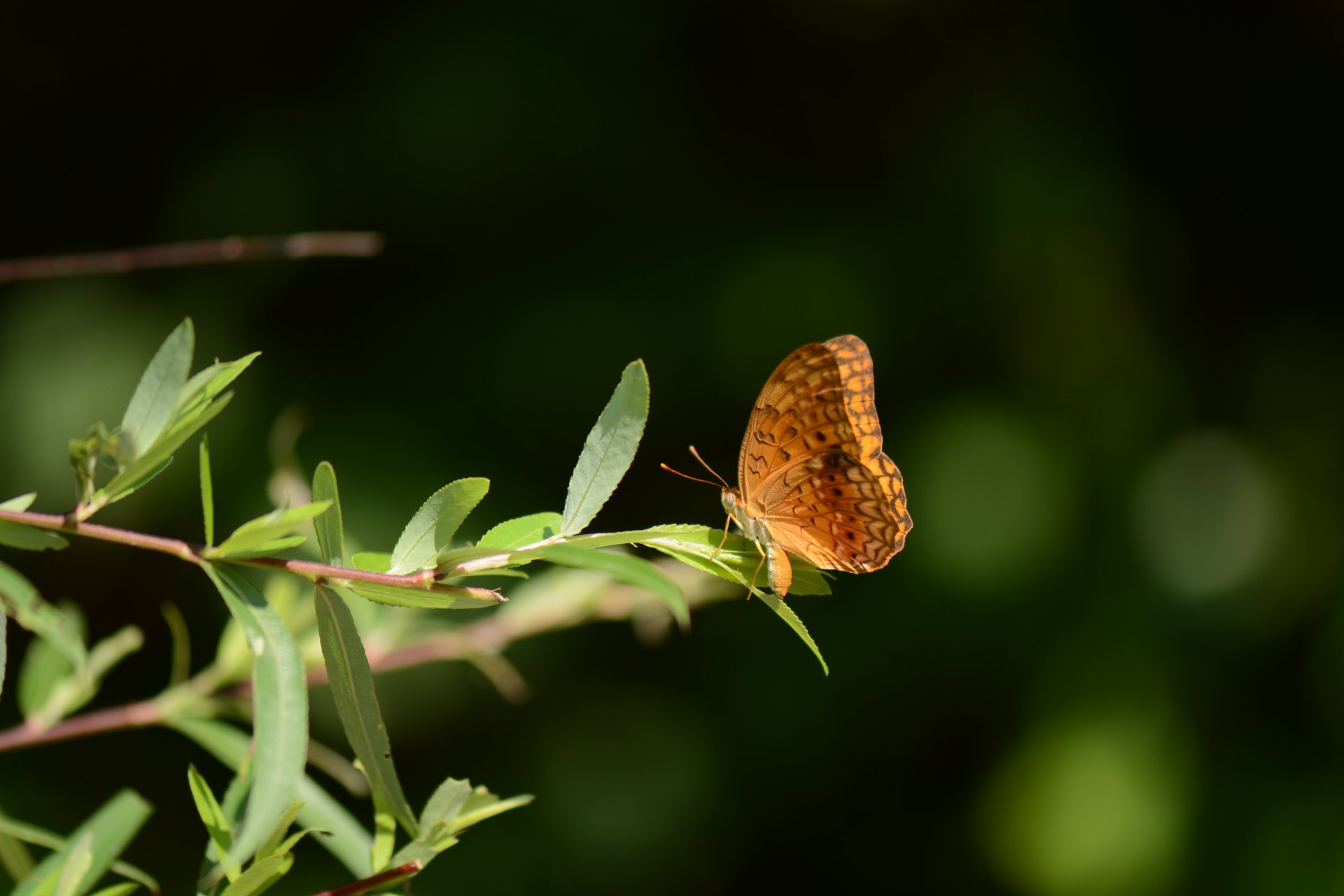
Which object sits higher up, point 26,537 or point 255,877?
point 26,537

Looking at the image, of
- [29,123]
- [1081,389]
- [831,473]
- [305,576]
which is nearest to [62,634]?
[305,576]

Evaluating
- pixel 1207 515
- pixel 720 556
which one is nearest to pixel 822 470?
pixel 720 556

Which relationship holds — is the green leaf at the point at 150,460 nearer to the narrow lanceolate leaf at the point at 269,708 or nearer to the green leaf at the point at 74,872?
the narrow lanceolate leaf at the point at 269,708

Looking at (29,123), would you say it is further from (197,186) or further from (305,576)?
(305,576)

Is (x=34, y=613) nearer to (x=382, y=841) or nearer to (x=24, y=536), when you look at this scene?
(x=24, y=536)

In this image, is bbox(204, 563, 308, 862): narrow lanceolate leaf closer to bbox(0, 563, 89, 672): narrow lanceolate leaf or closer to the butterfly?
bbox(0, 563, 89, 672): narrow lanceolate leaf

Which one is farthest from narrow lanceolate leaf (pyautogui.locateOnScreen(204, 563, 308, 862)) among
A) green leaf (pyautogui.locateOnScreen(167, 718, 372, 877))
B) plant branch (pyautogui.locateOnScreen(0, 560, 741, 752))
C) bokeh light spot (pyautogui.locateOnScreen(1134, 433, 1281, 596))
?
bokeh light spot (pyautogui.locateOnScreen(1134, 433, 1281, 596))

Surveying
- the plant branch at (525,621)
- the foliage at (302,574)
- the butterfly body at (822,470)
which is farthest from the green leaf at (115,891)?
the butterfly body at (822,470)
